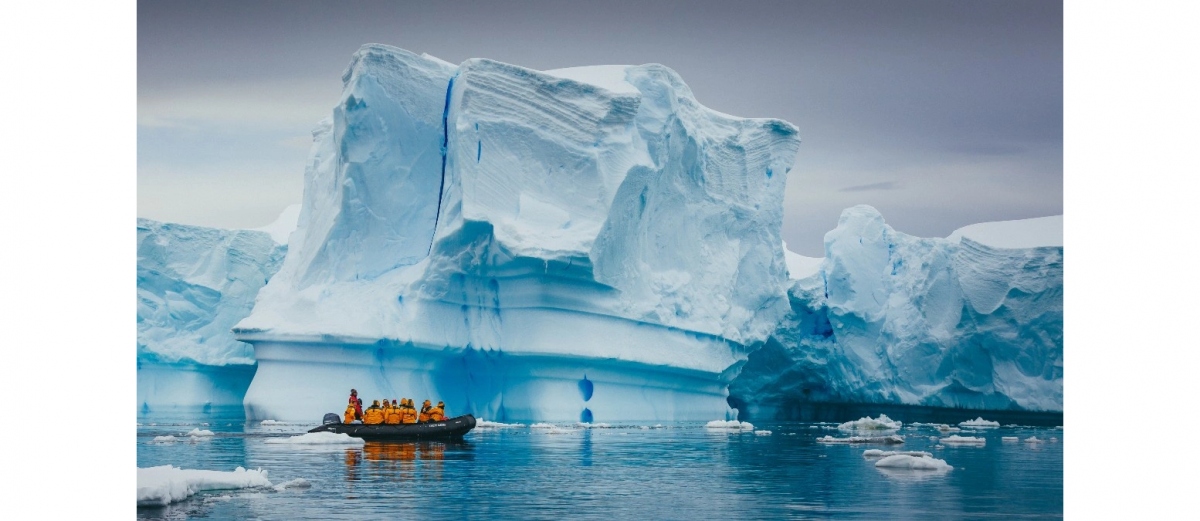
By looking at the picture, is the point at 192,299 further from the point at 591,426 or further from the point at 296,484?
the point at 296,484

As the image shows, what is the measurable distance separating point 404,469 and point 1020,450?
23.9 feet

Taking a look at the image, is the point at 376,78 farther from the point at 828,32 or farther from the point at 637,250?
the point at 828,32

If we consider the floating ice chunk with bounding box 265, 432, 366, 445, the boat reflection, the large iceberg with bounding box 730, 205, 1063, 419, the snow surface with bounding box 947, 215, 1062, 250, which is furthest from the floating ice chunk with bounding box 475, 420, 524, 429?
the large iceberg with bounding box 730, 205, 1063, 419

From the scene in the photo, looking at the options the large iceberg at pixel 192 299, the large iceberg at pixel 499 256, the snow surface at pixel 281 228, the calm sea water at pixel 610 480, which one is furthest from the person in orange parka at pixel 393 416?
the snow surface at pixel 281 228

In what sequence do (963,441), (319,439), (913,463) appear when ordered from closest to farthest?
1. (913,463)
2. (319,439)
3. (963,441)

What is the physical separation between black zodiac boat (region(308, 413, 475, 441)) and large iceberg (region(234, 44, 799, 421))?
3.66 meters

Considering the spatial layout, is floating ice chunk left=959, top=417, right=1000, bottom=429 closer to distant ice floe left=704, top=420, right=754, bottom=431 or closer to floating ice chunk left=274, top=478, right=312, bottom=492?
distant ice floe left=704, top=420, right=754, bottom=431

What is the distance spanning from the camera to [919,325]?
2369cm

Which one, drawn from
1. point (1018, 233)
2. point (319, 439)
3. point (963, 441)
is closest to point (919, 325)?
point (1018, 233)

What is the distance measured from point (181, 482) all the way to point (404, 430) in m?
6.05

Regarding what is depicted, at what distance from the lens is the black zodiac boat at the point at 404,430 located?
1441 cm

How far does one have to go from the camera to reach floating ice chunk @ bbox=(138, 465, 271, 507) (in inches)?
322

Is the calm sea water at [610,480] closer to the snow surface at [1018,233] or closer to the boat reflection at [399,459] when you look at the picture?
the boat reflection at [399,459]

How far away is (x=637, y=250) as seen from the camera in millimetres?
19750
